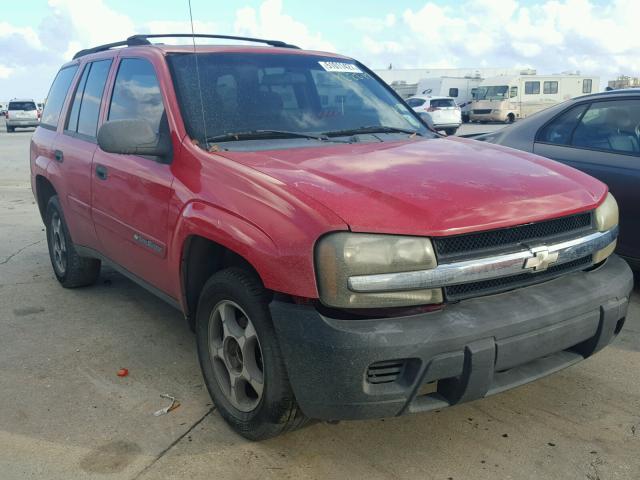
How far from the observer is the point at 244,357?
277 cm

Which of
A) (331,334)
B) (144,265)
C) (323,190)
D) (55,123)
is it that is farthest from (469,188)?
(55,123)

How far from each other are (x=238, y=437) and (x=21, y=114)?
34.1 metres

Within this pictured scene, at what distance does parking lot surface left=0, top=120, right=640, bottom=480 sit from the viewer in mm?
2664

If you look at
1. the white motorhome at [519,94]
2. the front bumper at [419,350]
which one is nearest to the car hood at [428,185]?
the front bumper at [419,350]

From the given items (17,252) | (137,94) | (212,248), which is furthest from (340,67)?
(17,252)

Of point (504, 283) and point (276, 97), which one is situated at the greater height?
point (276, 97)

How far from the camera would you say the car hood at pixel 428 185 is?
7.77 feet

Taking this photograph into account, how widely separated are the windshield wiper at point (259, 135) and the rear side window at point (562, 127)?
2542 millimetres

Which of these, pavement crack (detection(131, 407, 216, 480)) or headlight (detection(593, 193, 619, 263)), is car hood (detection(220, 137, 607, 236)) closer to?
headlight (detection(593, 193, 619, 263))

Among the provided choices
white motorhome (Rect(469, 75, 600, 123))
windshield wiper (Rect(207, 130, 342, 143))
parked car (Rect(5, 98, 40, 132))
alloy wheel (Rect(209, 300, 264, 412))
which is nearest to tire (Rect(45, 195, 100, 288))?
windshield wiper (Rect(207, 130, 342, 143))

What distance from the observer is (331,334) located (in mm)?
2264

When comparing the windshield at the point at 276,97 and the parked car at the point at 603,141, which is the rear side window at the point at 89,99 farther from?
the parked car at the point at 603,141

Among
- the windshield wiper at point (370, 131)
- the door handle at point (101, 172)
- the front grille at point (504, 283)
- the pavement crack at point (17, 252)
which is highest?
the windshield wiper at point (370, 131)

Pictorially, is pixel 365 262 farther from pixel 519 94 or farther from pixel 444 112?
pixel 519 94
